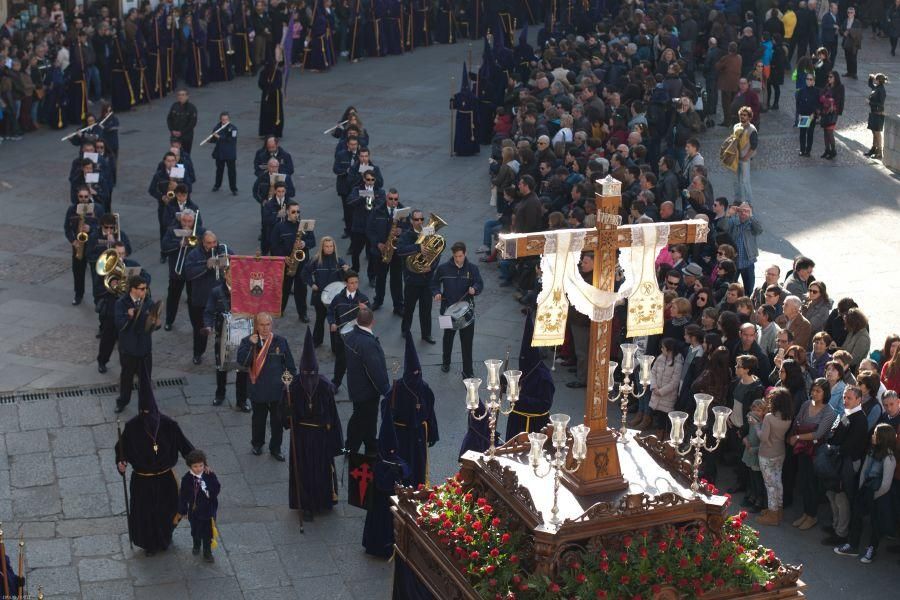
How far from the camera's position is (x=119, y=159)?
85.8ft

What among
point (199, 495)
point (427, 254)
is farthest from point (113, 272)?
point (199, 495)

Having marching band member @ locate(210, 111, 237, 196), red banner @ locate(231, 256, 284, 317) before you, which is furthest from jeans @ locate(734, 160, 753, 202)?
red banner @ locate(231, 256, 284, 317)

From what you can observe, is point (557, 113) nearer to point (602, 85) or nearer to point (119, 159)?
point (602, 85)

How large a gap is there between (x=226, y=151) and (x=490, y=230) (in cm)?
527

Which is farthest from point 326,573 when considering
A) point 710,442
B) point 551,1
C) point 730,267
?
point 551,1

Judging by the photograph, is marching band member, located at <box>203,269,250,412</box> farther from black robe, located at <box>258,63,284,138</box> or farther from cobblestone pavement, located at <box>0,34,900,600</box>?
black robe, located at <box>258,63,284,138</box>

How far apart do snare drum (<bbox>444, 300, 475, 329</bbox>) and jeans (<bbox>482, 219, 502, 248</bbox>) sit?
4.32 meters

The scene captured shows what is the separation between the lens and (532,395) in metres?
13.0

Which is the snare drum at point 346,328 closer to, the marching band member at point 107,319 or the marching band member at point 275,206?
the marching band member at point 107,319

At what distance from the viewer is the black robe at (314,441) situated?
525 inches

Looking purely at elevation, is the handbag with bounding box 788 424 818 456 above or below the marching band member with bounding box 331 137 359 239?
below

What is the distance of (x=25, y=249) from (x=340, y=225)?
4700 millimetres

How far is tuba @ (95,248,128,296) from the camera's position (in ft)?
53.8

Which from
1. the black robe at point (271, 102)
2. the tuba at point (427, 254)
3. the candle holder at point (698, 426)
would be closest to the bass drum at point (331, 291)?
the tuba at point (427, 254)
